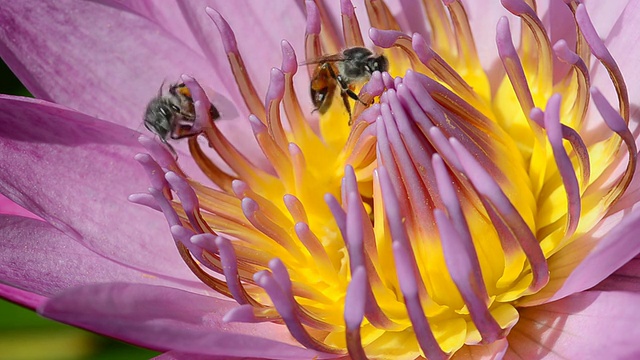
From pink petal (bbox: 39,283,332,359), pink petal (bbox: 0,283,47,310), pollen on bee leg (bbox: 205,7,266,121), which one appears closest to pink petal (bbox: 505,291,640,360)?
pink petal (bbox: 39,283,332,359)

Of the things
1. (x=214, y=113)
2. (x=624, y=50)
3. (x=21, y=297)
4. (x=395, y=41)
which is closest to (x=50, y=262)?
(x=21, y=297)

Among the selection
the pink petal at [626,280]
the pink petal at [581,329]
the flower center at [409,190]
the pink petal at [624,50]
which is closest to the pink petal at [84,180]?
the flower center at [409,190]

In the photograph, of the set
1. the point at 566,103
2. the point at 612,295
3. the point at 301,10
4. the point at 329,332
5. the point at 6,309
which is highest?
the point at 301,10

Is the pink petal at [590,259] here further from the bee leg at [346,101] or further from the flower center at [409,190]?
the bee leg at [346,101]

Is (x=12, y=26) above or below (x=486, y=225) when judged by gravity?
above

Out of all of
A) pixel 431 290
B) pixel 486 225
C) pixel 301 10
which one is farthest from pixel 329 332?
pixel 301 10

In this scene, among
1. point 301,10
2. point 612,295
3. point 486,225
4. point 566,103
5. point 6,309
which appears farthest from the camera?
point 6,309

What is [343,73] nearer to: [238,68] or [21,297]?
[238,68]

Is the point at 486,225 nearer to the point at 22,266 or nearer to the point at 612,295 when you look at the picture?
the point at 612,295

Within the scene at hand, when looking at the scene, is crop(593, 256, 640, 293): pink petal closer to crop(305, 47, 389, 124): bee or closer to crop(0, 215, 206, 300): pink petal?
crop(305, 47, 389, 124): bee
